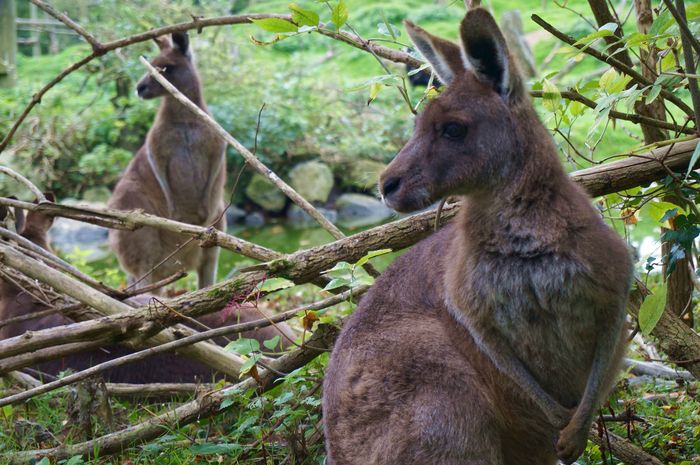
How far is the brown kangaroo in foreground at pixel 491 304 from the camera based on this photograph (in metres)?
3.12

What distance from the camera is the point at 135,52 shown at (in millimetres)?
16578

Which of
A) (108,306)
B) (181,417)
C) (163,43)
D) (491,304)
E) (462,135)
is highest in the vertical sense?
(462,135)

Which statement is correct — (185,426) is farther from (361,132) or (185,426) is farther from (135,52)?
(361,132)

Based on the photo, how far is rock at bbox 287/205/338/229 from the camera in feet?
55.8

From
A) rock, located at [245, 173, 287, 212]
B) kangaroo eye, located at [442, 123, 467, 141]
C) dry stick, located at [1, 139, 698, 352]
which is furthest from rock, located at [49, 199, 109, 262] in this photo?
kangaroo eye, located at [442, 123, 467, 141]

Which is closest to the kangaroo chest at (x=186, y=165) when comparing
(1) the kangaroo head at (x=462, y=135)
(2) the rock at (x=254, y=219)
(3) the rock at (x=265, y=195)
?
(1) the kangaroo head at (x=462, y=135)

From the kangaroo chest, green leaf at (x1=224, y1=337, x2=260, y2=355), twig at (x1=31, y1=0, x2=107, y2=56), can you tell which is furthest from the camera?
the kangaroo chest

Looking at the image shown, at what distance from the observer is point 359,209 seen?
58.1ft

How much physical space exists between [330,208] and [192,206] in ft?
26.7

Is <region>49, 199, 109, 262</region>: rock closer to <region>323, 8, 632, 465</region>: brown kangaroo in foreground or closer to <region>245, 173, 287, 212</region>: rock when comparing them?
<region>245, 173, 287, 212</region>: rock

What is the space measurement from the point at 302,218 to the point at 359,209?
3.92ft

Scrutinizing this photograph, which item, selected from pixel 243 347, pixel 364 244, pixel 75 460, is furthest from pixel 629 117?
pixel 75 460

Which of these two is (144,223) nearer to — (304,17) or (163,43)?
(304,17)

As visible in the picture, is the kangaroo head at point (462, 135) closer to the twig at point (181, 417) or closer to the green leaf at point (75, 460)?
the twig at point (181, 417)
